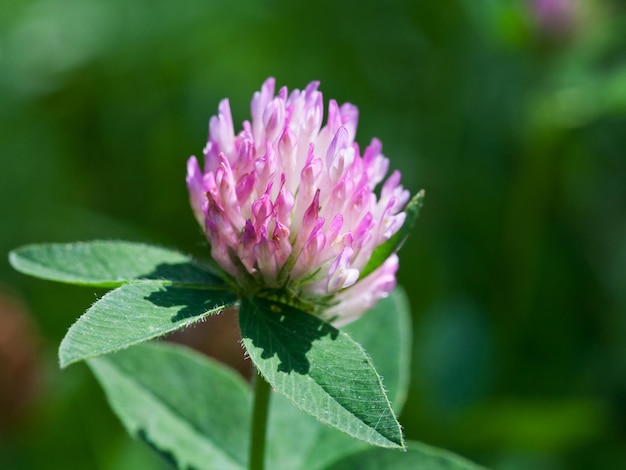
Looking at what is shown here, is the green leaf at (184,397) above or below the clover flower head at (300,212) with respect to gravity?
below

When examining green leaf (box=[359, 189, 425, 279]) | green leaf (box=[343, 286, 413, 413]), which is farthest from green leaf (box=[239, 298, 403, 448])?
green leaf (box=[343, 286, 413, 413])

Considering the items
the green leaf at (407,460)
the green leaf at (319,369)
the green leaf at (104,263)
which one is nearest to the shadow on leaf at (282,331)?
the green leaf at (319,369)

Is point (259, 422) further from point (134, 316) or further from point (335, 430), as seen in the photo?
point (335, 430)

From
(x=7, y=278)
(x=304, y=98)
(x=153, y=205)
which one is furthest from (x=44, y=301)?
(x=304, y=98)

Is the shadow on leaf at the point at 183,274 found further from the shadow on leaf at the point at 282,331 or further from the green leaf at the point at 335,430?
the green leaf at the point at 335,430

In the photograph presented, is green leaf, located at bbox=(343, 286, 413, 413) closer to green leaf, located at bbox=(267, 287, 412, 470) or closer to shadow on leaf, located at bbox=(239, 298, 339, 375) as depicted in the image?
green leaf, located at bbox=(267, 287, 412, 470)

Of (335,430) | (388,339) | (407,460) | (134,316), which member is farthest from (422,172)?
(134,316)
